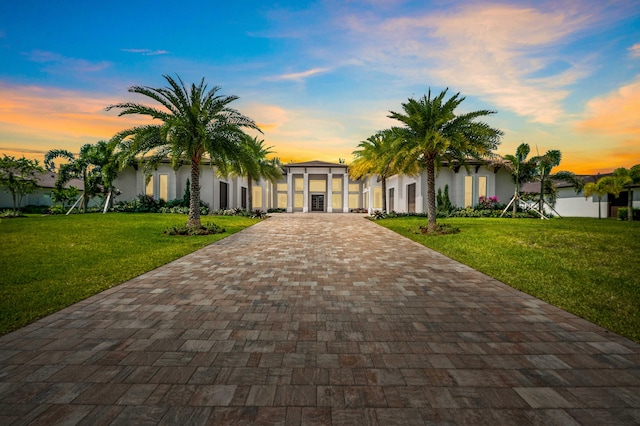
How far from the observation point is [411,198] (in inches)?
1068

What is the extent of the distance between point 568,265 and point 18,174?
3325 centimetres

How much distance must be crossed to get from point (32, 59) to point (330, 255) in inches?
622

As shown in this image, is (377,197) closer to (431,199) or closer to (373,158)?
(373,158)

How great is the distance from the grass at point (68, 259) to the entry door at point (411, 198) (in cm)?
1822

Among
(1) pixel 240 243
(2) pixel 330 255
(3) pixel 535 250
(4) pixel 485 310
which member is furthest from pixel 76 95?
(3) pixel 535 250

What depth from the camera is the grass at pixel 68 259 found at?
480 centimetres

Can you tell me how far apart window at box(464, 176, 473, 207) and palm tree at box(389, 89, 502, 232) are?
11.8 meters

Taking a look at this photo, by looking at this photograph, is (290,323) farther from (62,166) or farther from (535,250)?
(62,166)

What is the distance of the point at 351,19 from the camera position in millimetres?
11781

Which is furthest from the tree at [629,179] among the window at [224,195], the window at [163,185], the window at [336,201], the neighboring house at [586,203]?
the window at [163,185]

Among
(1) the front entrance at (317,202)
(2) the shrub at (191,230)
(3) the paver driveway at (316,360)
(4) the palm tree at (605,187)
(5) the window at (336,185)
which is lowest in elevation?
(3) the paver driveway at (316,360)

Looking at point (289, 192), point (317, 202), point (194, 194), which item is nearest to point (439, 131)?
point (194, 194)

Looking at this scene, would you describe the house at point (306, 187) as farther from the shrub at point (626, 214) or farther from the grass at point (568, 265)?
the grass at point (568, 265)

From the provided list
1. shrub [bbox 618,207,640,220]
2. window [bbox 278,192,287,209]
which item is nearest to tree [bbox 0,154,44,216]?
window [bbox 278,192,287,209]
